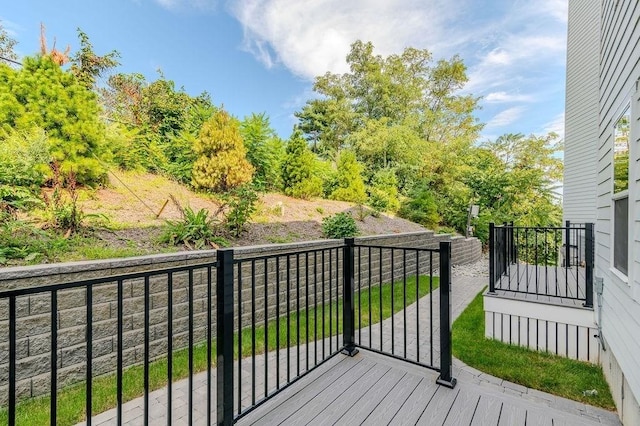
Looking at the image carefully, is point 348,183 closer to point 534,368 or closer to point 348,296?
point 348,296

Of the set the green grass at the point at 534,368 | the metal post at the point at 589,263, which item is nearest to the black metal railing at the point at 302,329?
the green grass at the point at 534,368

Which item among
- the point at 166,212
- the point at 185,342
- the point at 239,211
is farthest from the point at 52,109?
the point at 185,342

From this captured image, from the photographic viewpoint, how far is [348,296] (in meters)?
2.78

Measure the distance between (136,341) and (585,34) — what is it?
1003 centimetres

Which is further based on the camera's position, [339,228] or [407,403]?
[339,228]

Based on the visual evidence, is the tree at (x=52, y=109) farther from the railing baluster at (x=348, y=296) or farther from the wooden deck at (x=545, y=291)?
the wooden deck at (x=545, y=291)

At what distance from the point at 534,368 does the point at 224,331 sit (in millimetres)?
2882

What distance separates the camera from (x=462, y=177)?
13.4m

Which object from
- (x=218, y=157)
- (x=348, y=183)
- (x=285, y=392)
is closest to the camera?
(x=285, y=392)

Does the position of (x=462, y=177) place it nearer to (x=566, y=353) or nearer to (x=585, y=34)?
(x=585, y=34)

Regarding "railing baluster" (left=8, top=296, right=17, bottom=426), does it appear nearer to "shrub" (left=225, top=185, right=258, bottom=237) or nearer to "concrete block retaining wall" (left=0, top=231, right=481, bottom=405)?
"concrete block retaining wall" (left=0, top=231, right=481, bottom=405)

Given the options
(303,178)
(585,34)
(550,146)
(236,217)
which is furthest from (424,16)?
(236,217)

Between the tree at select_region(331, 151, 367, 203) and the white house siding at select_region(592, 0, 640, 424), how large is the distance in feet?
22.0

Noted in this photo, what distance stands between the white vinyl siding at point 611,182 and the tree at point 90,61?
31.2 feet
